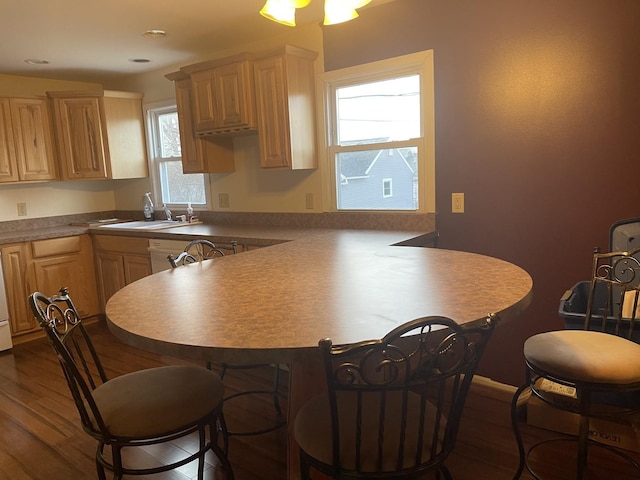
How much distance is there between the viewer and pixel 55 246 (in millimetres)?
3992

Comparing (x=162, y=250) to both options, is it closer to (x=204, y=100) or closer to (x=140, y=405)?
(x=204, y=100)

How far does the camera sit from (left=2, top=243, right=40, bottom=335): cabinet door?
3.73m

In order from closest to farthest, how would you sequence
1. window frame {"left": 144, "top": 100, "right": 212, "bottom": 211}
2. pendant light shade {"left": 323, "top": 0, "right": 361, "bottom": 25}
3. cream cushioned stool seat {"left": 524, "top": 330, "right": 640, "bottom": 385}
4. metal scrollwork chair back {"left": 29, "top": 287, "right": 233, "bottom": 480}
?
metal scrollwork chair back {"left": 29, "top": 287, "right": 233, "bottom": 480} → cream cushioned stool seat {"left": 524, "top": 330, "right": 640, "bottom": 385} → pendant light shade {"left": 323, "top": 0, "right": 361, "bottom": 25} → window frame {"left": 144, "top": 100, "right": 212, "bottom": 211}

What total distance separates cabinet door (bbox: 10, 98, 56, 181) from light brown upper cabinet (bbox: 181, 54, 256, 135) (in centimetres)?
153

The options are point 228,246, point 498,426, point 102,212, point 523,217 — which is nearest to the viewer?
point 498,426

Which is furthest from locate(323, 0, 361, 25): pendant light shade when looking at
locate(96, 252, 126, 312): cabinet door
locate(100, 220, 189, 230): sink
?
locate(96, 252, 126, 312): cabinet door

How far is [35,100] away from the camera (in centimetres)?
416

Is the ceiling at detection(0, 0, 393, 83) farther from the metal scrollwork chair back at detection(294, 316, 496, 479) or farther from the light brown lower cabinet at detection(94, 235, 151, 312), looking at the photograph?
the metal scrollwork chair back at detection(294, 316, 496, 479)

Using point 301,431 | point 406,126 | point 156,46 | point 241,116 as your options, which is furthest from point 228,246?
point 301,431

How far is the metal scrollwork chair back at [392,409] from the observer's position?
0.99 m

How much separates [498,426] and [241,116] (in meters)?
2.52

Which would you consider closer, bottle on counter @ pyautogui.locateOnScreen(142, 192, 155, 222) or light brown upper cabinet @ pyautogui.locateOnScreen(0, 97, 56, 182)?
light brown upper cabinet @ pyautogui.locateOnScreen(0, 97, 56, 182)

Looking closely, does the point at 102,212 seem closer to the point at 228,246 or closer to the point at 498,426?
the point at 228,246

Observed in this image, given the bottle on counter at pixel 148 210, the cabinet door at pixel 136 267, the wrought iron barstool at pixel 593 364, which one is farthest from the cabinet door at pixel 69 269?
the wrought iron barstool at pixel 593 364
